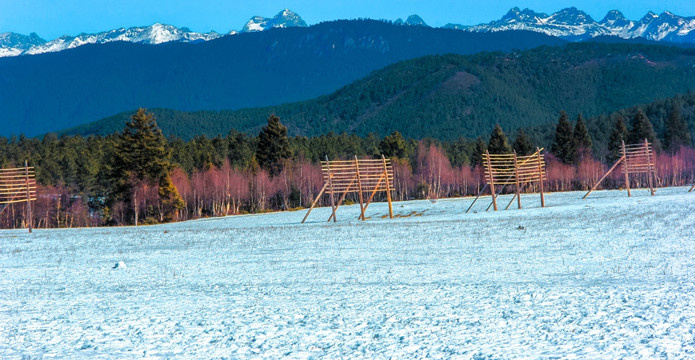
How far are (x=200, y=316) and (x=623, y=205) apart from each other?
2527cm

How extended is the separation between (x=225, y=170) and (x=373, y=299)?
2793 inches

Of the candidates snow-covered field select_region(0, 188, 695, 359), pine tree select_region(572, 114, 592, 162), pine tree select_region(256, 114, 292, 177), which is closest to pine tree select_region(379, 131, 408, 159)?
pine tree select_region(572, 114, 592, 162)

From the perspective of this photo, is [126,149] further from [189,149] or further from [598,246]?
[598,246]

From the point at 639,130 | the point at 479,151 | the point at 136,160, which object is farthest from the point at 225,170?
the point at 639,130

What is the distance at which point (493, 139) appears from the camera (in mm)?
82500

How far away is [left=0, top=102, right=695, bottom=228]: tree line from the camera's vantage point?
186 ft

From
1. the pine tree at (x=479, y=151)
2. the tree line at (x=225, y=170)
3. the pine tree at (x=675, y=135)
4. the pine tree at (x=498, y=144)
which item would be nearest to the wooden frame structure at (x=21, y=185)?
the tree line at (x=225, y=170)

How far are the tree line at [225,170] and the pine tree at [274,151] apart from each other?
11cm

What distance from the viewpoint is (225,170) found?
265 feet

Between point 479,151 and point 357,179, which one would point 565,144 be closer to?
point 479,151

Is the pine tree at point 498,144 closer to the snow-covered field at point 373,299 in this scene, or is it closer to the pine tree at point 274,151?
the pine tree at point 274,151

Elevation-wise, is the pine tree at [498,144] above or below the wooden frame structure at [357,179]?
above

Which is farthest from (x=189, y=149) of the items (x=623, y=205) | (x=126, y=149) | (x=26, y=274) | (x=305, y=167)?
(x=26, y=274)

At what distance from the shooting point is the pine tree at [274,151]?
73.7 m
